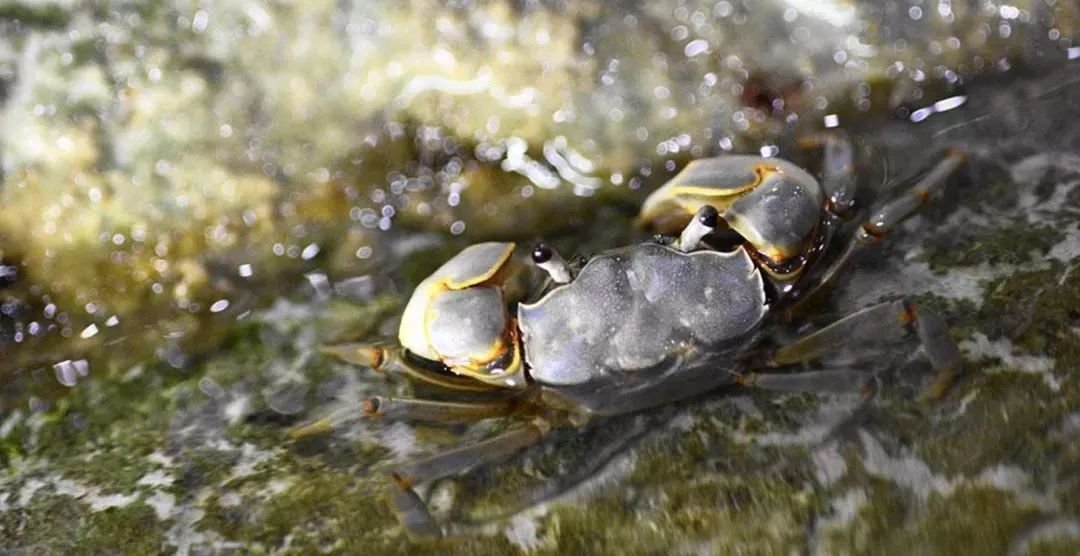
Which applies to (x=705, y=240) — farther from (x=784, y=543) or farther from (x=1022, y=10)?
(x=1022, y=10)

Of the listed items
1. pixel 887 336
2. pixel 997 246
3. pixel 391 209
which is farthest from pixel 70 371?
pixel 997 246

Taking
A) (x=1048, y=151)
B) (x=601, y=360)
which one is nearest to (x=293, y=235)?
(x=601, y=360)

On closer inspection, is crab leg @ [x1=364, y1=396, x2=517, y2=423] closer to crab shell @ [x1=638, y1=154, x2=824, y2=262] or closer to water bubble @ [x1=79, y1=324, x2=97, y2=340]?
crab shell @ [x1=638, y1=154, x2=824, y2=262]

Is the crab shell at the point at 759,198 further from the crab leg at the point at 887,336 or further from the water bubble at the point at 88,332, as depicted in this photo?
the water bubble at the point at 88,332

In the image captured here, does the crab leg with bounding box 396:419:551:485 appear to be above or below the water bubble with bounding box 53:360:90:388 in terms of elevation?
below

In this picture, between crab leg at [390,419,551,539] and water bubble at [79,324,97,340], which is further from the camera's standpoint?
water bubble at [79,324,97,340]

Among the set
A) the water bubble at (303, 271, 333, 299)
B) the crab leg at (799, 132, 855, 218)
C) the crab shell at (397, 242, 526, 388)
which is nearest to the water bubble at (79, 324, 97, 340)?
the water bubble at (303, 271, 333, 299)
